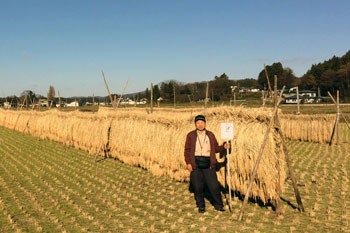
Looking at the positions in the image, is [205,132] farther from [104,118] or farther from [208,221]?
[104,118]

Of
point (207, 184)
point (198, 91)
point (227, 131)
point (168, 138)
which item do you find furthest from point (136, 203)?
point (198, 91)

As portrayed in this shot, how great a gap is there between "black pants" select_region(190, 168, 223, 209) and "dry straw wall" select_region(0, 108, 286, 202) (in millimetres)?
976

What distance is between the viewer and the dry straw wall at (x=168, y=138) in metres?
7.69

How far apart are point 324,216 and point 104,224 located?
482 centimetres

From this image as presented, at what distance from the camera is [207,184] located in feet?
25.0

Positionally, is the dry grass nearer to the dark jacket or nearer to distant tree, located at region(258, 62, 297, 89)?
the dark jacket

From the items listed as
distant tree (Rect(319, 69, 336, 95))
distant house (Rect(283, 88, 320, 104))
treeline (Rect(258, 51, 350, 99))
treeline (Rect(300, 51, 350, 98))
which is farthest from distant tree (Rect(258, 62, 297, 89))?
distant tree (Rect(319, 69, 336, 95))

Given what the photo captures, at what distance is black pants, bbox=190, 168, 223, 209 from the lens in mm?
7527

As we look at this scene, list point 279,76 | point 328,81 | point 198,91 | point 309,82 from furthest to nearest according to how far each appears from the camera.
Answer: point 279,76
point 309,82
point 328,81
point 198,91

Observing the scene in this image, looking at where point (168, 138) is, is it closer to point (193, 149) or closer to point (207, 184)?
point (193, 149)

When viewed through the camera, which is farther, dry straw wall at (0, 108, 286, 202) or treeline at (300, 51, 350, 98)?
treeline at (300, 51, 350, 98)

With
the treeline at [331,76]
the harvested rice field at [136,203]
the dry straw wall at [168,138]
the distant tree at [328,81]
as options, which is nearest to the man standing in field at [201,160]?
the harvested rice field at [136,203]

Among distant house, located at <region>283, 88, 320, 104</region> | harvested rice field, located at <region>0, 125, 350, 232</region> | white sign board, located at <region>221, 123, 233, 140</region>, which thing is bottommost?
harvested rice field, located at <region>0, 125, 350, 232</region>

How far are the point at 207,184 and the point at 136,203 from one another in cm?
204
